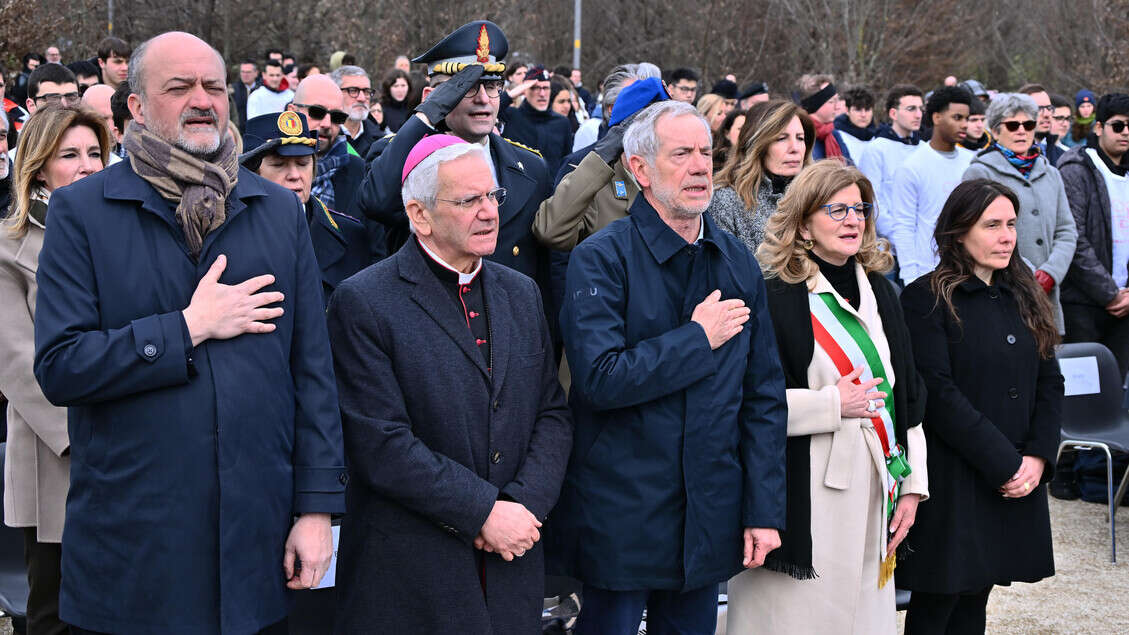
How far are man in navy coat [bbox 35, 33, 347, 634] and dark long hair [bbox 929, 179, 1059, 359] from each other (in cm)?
242

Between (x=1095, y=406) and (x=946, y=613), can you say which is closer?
(x=946, y=613)

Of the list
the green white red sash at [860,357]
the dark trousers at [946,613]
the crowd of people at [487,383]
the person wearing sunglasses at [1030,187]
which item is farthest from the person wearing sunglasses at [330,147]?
the person wearing sunglasses at [1030,187]

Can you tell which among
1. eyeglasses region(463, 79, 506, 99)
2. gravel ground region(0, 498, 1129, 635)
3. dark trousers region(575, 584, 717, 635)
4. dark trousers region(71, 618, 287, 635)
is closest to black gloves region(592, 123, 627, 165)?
eyeglasses region(463, 79, 506, 99)

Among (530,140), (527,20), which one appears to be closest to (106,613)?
(530,140)

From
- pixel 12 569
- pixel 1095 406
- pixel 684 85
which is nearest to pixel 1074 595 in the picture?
pixel 1095 406

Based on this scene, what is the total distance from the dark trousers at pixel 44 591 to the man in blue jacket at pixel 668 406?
1.49m

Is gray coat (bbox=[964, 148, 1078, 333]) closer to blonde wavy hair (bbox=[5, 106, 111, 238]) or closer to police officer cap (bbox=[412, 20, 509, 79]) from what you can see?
police officer cap (bbox=[412, 20, 509, 79])

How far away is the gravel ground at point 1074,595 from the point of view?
5.23 meters

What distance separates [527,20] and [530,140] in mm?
17436

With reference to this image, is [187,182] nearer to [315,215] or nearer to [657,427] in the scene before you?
[657,427]

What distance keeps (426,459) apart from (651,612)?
1.03 meters

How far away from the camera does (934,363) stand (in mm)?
4078

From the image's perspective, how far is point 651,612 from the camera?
11.9 ft

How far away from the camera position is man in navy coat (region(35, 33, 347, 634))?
2.70m
